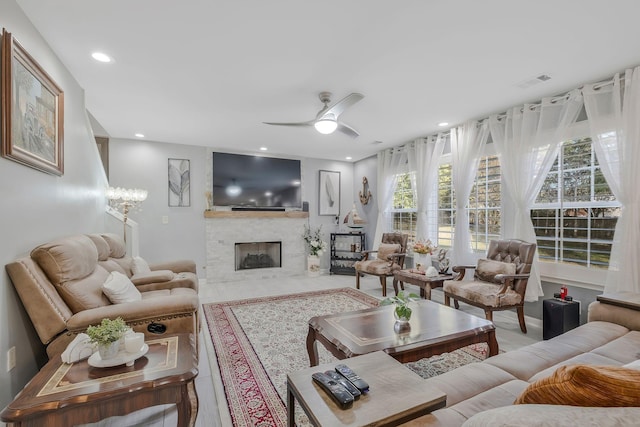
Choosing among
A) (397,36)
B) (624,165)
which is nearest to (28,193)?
(397,36)

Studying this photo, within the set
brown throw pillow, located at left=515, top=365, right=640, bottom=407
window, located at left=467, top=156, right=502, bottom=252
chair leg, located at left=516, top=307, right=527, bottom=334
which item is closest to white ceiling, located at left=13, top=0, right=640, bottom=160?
window, located at left=467, top=156, right=502, bottom=252

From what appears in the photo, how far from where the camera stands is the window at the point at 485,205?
12.5ft

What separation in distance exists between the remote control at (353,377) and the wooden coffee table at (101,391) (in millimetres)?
755

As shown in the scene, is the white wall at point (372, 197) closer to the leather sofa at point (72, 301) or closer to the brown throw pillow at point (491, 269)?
the brown throw pillow at point (491, 269)

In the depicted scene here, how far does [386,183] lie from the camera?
5664 mm

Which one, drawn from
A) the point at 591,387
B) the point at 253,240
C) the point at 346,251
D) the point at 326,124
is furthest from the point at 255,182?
the point at 591,387

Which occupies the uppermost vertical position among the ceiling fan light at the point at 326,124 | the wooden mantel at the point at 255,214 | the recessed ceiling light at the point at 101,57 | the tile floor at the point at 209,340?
the recessed ceiling light at the point at 101,57

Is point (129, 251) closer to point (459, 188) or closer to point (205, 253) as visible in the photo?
point (205, 253)

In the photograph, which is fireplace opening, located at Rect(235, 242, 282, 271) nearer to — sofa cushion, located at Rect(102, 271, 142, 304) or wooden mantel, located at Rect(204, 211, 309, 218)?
wooden mantel, located at Rect(204, 211, 309, 218)

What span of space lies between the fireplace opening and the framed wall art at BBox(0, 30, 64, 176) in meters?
3.63

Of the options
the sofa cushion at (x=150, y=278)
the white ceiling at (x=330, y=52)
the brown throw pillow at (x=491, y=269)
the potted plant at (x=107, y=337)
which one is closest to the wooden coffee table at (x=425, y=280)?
the brown throw pillow at (x=491, y=269)

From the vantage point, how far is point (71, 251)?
1.95m

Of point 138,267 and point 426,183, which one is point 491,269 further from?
point 138,267

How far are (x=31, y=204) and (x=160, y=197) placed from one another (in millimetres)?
3212
